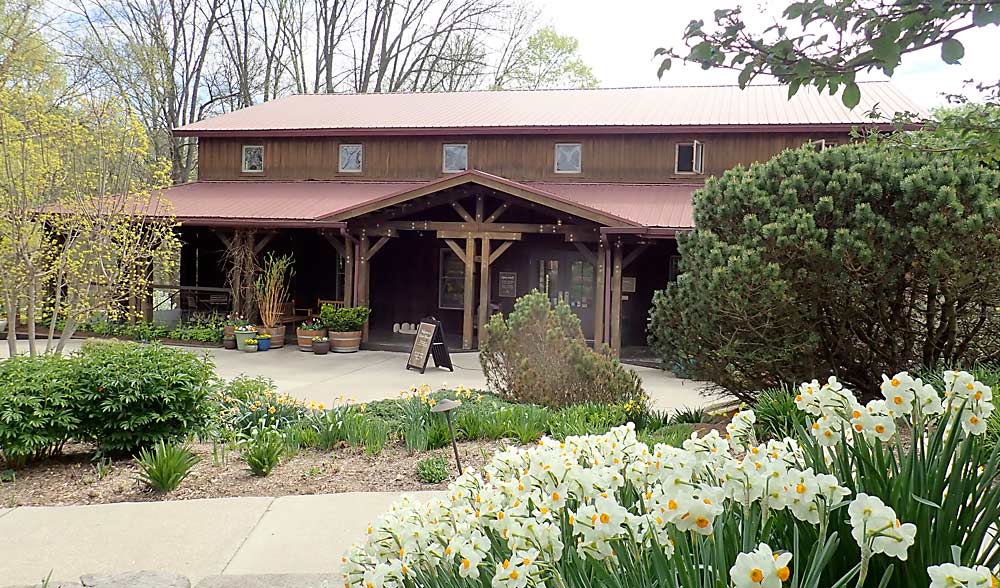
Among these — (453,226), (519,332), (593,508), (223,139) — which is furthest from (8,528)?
(223,139)

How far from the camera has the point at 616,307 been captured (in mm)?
13344

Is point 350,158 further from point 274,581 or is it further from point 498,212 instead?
point 274,581

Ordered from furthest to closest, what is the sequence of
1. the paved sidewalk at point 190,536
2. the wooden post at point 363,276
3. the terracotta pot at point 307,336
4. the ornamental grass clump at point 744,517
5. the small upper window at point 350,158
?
1. the small upper window at point 350,158
2. the wooden post at point 363,276
3. the terracotta pot at point 307,336
4. the paved sidewalk at point 190,536
5. the ornamental grass clump at point 744,517

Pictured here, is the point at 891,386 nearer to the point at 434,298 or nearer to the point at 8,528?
the point at 8,528

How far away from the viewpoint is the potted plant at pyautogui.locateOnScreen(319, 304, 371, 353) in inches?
550

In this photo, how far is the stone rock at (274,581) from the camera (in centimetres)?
315

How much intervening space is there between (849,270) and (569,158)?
11558mm

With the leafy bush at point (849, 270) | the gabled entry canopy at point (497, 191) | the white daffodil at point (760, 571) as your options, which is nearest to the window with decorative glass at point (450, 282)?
the gabled entry canopy at point (497, 191)

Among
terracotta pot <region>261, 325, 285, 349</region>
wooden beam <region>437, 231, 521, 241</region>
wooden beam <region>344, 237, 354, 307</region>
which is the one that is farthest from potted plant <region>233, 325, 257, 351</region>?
wooden beam <region>437, 231, 521, 241</region>

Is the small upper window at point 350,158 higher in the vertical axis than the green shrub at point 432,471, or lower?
higher

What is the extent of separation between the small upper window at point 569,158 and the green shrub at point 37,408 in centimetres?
1278

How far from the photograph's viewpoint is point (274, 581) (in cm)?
319

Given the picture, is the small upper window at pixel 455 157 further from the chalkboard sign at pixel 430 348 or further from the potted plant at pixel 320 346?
the chalkboard sign at pixel 430 348

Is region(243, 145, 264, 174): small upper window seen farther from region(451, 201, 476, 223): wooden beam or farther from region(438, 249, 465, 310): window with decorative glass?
region(451, 201, 476, 223): wooden beam
